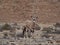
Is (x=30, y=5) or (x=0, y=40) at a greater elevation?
(x=30, y=5)

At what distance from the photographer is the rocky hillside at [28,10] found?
1153 cm

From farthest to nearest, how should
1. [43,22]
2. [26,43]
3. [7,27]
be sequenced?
[43,22]
[7,27]
[26,43]

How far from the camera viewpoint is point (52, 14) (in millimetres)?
11578

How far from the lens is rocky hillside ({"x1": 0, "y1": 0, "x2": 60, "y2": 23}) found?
1153cm

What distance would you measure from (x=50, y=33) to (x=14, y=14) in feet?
12.6

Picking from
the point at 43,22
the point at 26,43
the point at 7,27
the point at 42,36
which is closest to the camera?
the point at 26,43

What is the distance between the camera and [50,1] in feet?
37.9

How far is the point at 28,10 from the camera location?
455 inches

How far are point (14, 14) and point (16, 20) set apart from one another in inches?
12.9

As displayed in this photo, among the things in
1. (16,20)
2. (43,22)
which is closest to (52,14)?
(43,22)

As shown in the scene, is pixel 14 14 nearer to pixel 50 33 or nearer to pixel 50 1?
pixel 50 1

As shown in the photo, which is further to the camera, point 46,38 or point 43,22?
point 43,22

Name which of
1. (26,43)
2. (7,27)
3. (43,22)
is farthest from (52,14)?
(26,43)

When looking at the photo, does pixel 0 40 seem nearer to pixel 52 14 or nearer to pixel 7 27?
pixel 7 27
